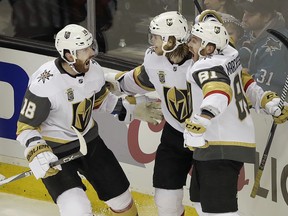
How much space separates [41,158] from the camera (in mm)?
3789

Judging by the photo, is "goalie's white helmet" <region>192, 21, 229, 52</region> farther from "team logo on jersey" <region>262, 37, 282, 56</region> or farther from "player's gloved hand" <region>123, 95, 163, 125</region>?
"player's gloved hand" <region>123, 95, 163, 125</region>

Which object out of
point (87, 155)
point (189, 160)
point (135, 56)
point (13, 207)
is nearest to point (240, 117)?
point (189, 160)

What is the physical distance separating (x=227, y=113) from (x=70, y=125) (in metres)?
0.72

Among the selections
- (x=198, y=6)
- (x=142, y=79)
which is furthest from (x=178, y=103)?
(x=198, y=6)

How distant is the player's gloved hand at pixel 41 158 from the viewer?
3.79 meters

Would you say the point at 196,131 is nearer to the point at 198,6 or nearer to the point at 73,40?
the point at 73,40

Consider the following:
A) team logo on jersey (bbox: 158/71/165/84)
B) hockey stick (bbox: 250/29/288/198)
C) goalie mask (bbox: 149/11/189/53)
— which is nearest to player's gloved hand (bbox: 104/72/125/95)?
team logo on jersey (bbox: 158/71/165/84)

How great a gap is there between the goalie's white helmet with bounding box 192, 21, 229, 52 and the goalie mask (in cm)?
15

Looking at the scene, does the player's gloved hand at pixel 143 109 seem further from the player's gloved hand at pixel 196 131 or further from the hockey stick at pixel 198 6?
the player's gloved hand at pixel 196 131

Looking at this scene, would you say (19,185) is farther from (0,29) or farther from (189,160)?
(189,160)

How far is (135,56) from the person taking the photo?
4695 millimetres

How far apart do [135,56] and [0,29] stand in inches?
40.3

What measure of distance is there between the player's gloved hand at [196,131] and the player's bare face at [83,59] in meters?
0.60

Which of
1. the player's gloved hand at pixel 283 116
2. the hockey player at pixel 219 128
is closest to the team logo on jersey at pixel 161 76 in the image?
the hockey player at pixel 219 128
